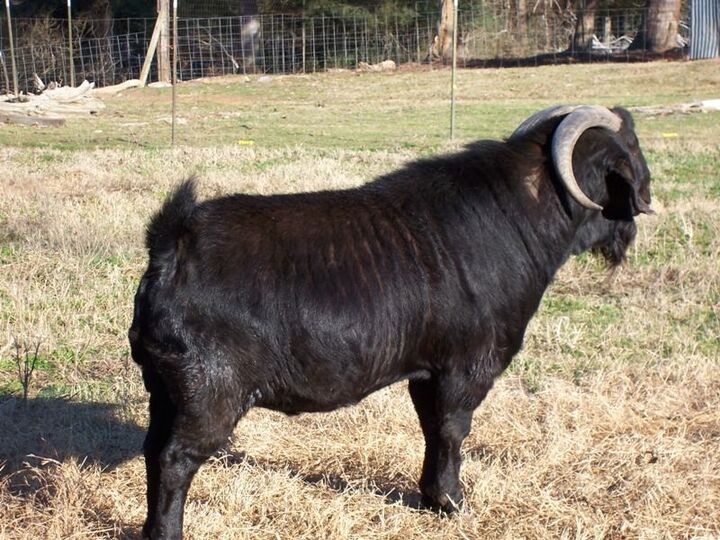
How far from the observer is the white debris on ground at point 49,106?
24.6 meters

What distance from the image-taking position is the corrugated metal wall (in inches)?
1441

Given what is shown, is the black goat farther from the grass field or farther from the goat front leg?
the grass field

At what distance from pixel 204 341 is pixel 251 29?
38.2 m

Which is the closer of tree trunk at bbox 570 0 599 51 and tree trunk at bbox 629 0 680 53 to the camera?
tree trunk at bbox 629 0 680 53

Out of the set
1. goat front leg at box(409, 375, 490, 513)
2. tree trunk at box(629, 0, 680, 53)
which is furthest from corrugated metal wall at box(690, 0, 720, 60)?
goat front leg at box(409, 375, 490, 513)

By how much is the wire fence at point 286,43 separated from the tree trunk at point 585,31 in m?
0.05

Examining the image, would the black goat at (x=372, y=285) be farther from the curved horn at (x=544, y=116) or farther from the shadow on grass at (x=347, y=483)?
the shadow on grass at (x=347, y=483)

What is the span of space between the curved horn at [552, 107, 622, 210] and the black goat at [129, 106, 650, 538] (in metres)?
0.01

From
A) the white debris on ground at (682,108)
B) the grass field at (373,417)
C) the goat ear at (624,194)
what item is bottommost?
the grass field at (373,417)

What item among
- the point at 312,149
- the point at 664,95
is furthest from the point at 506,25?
the point at 312,149

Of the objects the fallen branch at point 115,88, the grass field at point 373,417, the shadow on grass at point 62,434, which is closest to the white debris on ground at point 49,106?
the fallen branch at point 115,88

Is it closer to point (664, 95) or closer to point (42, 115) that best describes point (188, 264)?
point (42, 115)

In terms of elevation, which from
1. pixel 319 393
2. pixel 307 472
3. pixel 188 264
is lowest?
pixel 307 472

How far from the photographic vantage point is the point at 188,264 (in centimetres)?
453
